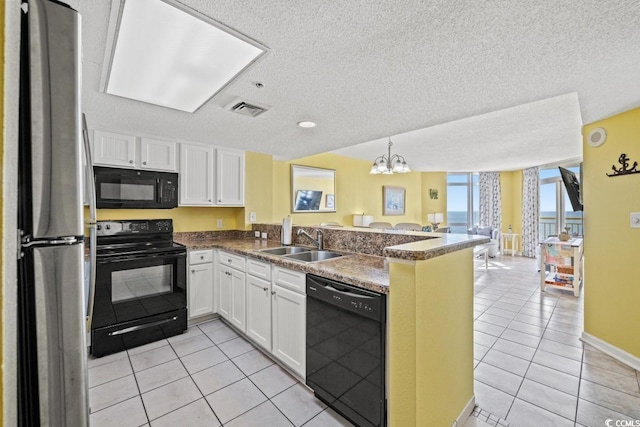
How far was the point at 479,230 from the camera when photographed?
708 cm

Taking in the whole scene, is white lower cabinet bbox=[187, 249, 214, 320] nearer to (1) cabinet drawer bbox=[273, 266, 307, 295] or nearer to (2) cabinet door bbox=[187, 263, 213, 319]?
(2) cabinet door bbox=[187, 263, 213, 319]

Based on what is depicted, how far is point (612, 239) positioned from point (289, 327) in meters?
2.93

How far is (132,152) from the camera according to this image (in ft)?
9.46

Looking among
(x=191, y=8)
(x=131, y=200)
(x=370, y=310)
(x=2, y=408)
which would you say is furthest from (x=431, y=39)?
(x=131, y=200)

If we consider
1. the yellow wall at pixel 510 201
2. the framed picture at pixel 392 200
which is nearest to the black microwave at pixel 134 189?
the framed picture at pixel 392 200

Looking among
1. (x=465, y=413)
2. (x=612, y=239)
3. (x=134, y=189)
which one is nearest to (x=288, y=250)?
(x=134, y=189)

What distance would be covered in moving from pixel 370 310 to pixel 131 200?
270cm

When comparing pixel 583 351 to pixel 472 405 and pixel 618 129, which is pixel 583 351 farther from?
pixel 618 129

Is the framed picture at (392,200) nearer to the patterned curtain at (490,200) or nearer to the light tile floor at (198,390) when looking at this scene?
the patterned curtain at (490,200)

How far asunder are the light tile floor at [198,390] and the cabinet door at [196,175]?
5.24 feet

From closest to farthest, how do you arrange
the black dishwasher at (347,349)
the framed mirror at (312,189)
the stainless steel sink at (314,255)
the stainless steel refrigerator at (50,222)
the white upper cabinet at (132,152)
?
the stainless steel refrigerator at (50,222) → the black dishwasher at (347,349) → the stainless steel sink at (314,255) → the white upper cabinet at (132,152) → the framed mirror at (312,189)

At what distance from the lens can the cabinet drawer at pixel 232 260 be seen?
2646mm

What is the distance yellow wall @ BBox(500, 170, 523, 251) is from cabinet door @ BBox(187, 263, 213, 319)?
7910 millimetres

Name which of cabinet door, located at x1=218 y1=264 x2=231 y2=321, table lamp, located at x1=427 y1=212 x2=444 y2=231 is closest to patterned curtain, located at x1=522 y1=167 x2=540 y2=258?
table lamp, located at x1=427 y1=212 x2=444 y2=231
